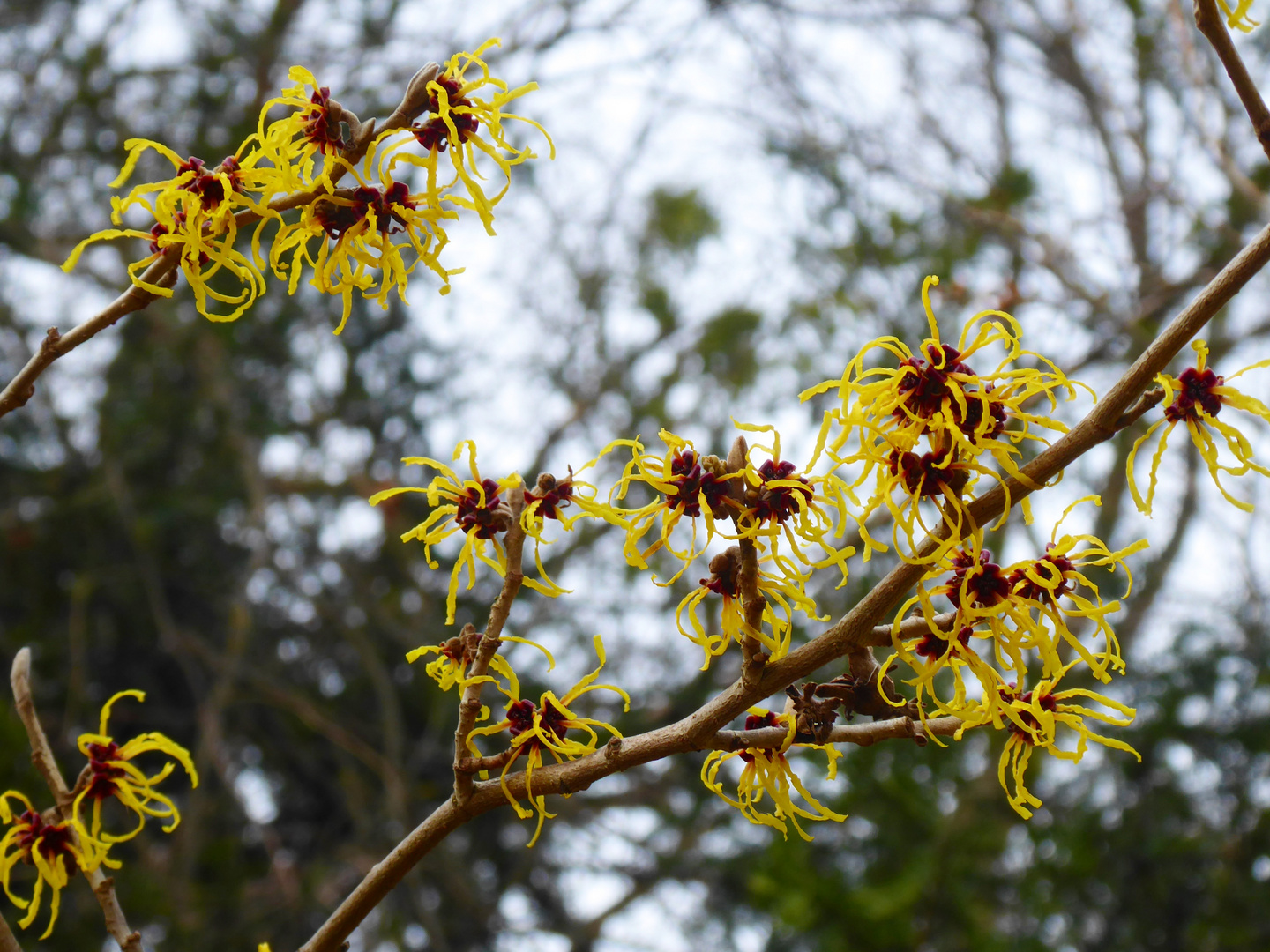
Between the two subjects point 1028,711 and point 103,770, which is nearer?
point 1028,711

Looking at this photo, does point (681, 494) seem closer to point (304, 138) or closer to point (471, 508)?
point (471, 508)

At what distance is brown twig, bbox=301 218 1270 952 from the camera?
0.88 meters

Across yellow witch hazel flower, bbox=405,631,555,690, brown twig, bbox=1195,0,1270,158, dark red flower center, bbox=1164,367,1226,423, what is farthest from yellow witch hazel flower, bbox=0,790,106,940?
brown twig, bbox=1195,0,1270,158

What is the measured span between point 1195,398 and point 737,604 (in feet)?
1.47

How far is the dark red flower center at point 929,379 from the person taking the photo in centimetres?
93

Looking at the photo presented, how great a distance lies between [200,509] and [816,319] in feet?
8.60

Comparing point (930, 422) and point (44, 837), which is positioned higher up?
point (930, 422)

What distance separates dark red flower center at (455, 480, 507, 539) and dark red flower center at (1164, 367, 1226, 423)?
24.4 inches

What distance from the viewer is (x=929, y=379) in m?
0.94

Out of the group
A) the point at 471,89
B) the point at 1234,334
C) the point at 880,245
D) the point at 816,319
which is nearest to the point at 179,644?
the point at 816,319

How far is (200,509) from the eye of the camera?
14.1 ft

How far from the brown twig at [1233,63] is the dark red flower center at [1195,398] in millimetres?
226

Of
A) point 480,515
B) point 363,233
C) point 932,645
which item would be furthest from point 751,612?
point 363,233

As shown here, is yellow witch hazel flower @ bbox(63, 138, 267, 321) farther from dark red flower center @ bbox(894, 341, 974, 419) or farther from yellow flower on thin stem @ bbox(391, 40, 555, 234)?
dark red flower center @ bbox(894, 341, 974, 419)
